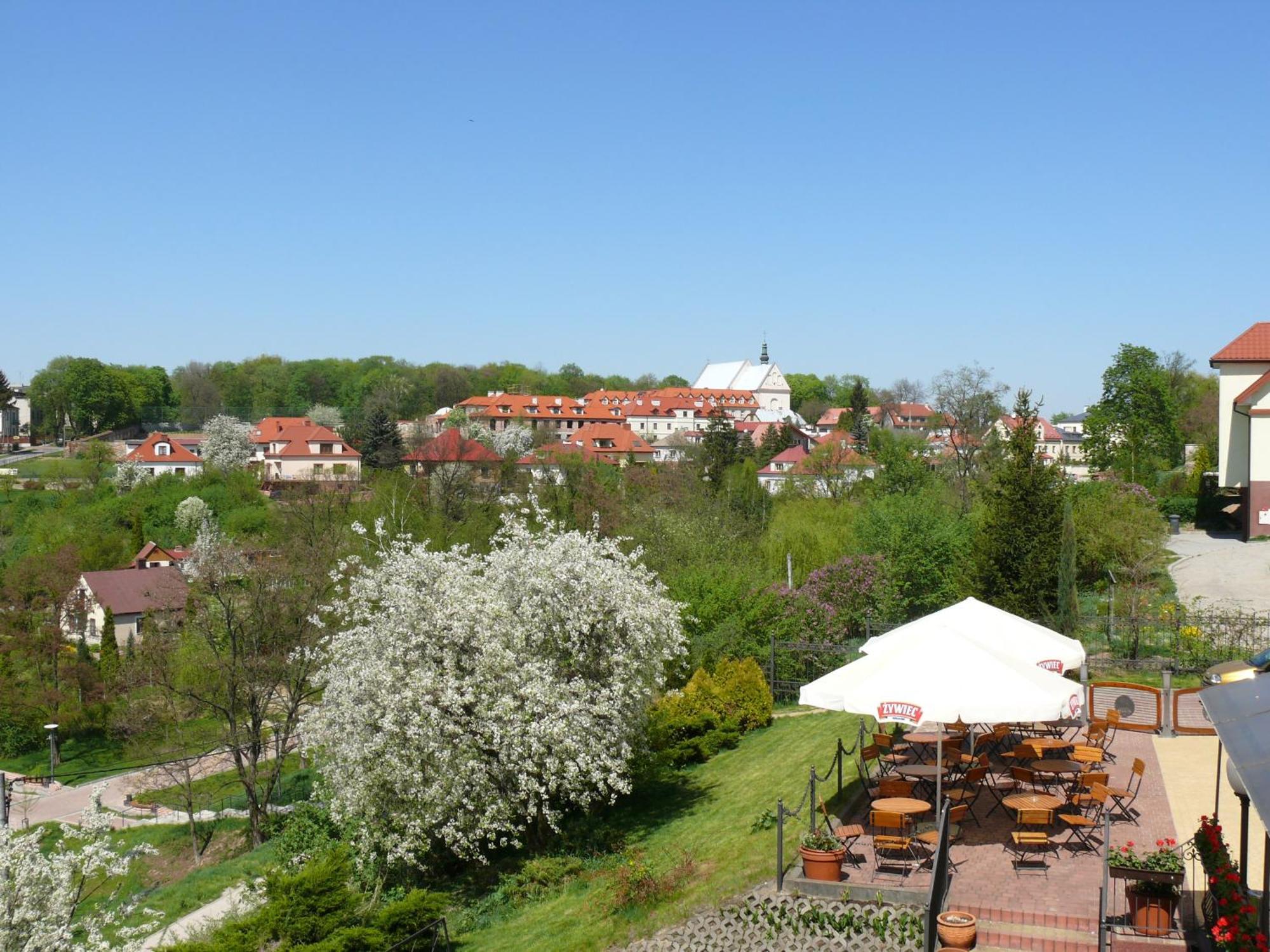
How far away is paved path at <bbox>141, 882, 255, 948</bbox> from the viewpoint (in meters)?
16.7

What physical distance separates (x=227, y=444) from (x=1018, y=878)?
9533 centimetres

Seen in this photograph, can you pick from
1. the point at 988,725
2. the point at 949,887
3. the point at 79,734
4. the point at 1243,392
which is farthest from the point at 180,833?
the point at 1243,392

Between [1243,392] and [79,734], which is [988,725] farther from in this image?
[79,734]

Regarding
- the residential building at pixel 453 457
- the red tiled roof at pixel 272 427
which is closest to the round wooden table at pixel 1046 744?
the residential building at pixel 453 457

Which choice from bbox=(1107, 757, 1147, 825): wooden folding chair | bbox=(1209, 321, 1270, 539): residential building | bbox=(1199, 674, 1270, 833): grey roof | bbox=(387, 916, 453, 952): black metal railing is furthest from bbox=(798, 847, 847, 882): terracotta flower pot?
bbox=(1209, 321, 1270, 539): residential building

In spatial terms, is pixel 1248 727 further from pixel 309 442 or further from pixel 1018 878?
pixel 309 442

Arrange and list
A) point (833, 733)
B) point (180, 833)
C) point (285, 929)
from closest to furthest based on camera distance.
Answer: point (285, 929), point (833, 733), point (180, 833)

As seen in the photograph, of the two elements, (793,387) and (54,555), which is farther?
(793,387)

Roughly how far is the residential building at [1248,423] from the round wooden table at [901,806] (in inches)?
1217

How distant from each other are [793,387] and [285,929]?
169 m

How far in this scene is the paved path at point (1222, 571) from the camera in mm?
28281

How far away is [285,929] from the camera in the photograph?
455 inches

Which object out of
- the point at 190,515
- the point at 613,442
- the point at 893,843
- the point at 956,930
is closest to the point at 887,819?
the point at 893,843

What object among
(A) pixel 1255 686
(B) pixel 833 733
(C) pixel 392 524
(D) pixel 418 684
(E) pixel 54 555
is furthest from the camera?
(E) pixel 54 555
